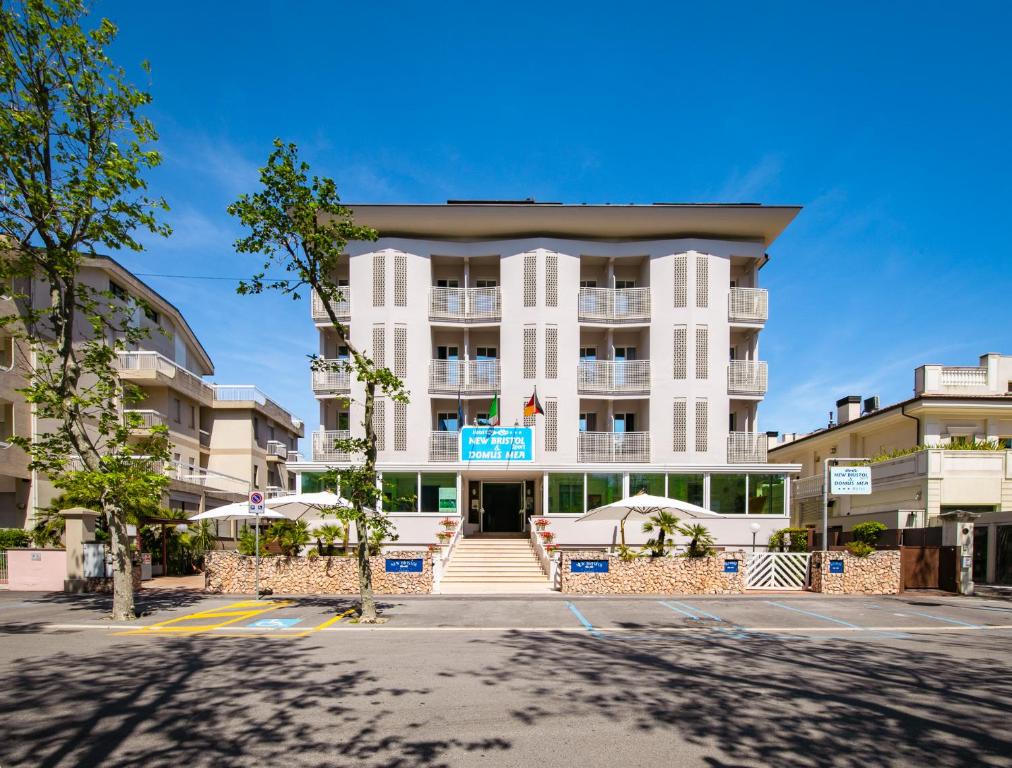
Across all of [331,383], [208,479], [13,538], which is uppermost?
[331,383]

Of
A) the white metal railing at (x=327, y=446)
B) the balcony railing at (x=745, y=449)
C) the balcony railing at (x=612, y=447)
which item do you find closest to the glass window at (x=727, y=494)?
the balcony railing at (x=745, y=449)

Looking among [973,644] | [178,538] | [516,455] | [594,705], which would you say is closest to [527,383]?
[516,455]

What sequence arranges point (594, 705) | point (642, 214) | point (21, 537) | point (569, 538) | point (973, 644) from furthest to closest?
1. point (642, 214)
2. point (569, 538)
3. point (21, 537)
4. point (973, 644)
5. point (594, 705)

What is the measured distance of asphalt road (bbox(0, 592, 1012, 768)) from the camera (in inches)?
230

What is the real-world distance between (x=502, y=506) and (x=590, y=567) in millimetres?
11179

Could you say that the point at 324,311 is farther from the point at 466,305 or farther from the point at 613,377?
the point at 613,377

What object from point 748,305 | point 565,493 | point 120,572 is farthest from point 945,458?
point 120,572

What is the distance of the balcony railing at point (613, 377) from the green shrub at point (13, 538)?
21388mm

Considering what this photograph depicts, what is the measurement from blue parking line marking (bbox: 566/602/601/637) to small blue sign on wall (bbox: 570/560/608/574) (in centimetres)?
191

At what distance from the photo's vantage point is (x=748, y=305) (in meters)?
29.0

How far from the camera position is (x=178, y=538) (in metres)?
24.4

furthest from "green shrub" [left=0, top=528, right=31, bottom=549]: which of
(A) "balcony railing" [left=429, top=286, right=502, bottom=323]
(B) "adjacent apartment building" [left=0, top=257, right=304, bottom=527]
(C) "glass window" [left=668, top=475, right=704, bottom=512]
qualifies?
(C) "glass window" [left=668, top=475, right=704, bottom=512]

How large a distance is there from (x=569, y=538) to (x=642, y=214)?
14501 mm

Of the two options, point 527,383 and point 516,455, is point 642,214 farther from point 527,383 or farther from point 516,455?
point 516,455
